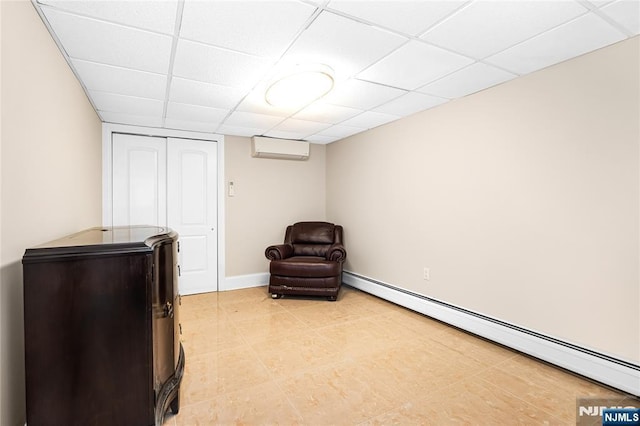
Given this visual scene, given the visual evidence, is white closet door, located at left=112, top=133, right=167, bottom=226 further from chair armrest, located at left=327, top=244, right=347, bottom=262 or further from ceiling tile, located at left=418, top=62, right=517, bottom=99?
ceiling tile, located at left=418, top=62, right=517, bottom=99

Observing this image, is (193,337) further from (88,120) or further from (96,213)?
(88,120)

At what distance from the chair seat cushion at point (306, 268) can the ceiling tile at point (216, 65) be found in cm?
226

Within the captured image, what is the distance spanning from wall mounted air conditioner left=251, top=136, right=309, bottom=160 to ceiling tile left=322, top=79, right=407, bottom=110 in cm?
171

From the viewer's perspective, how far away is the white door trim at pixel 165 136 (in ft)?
12.8

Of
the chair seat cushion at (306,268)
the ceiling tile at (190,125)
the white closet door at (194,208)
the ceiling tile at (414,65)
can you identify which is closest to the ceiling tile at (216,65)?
the ceiling tile at (414,65)

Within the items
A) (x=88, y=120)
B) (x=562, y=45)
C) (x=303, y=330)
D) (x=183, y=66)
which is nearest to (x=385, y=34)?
(x=562, y=45)

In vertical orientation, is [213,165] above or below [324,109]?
below

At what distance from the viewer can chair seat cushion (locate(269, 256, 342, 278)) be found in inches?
159

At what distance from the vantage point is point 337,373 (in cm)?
230

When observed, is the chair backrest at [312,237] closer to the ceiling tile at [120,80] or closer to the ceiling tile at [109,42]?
the ceiling tile at [120,80]

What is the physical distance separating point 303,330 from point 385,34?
2.61 m

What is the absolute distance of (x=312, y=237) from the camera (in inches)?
189

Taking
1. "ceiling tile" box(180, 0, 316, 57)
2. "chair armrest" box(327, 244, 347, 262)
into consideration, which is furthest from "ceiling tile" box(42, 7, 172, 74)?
"chair armrest" box(327, 244, 347, 262)

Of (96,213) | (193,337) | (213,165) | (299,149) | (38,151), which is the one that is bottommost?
(193,337)
